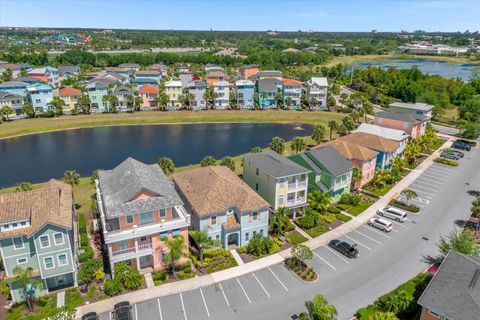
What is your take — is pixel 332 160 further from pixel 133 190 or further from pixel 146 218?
pixel 133 190

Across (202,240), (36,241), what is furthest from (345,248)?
(36,241)

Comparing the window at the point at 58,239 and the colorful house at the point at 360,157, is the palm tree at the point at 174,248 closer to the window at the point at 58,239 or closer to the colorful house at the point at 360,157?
the window at the point at 58,239

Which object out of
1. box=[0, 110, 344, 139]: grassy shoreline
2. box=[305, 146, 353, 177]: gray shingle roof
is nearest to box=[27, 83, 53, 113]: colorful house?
box=[0, 110, 344, 139]: grassy shoreline

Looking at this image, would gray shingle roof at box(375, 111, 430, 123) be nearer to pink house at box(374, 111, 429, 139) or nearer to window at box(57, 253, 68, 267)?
pink house at box(374, 111, 429, 139)

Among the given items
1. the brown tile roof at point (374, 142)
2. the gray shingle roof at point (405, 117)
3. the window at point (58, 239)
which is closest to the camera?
the window at point (58, 239)

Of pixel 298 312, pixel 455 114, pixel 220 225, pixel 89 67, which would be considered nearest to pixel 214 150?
pixel 220 225

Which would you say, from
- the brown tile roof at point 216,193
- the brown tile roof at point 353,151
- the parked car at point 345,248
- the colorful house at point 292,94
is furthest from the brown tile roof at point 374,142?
the colorful house at point 292,94
